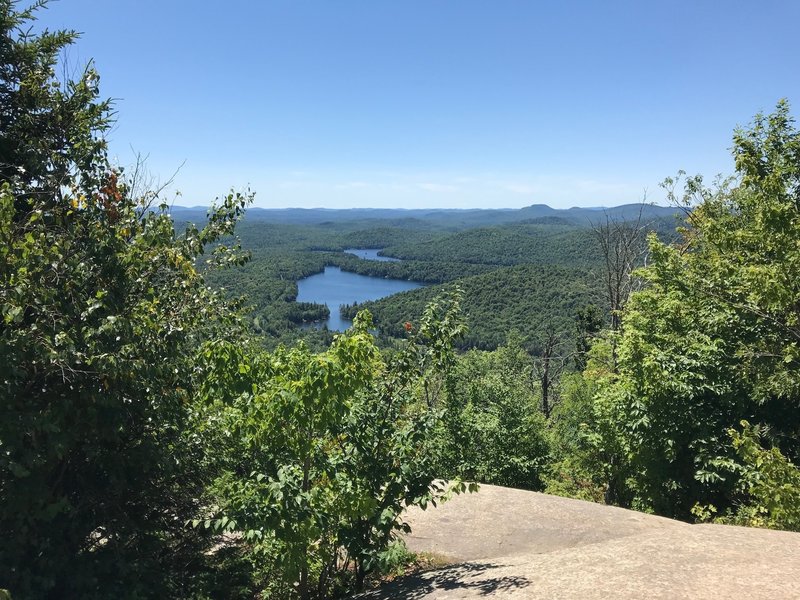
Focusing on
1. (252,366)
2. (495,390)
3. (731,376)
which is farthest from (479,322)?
(252,366)

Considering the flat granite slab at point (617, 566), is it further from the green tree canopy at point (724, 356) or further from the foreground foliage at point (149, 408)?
the green tree canopy at point (724, 356)

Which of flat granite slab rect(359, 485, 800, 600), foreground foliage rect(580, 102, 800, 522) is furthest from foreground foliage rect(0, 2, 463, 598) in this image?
foreground foliage rect(580, 102, 800, 522)

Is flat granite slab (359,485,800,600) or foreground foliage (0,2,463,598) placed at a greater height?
foreground foliage (0,2,463,598)

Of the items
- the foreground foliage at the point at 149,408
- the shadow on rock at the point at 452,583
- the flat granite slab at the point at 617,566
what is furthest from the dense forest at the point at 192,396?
the flat granite slab at the point at 617,566

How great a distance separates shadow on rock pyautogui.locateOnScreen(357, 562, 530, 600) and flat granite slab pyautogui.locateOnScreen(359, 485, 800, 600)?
0.04ft

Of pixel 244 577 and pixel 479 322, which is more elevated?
pixel 244 577

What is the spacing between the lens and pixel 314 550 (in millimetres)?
6102

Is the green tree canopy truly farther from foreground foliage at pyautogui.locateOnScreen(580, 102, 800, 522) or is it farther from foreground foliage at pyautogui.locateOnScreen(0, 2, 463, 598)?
foreground foliage at pyautogui.locateOnScreen(0, 2, 463, 598)

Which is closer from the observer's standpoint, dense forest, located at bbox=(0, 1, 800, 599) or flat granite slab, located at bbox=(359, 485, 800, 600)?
dense forest, located at bbox=(0, 1, 800, 599)

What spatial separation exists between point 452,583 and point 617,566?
192 centimetres

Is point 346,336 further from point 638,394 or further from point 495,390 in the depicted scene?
point 495,390

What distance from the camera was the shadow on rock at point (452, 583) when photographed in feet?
18.5

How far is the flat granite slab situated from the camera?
16.7 ft

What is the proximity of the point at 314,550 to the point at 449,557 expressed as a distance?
3.36m
